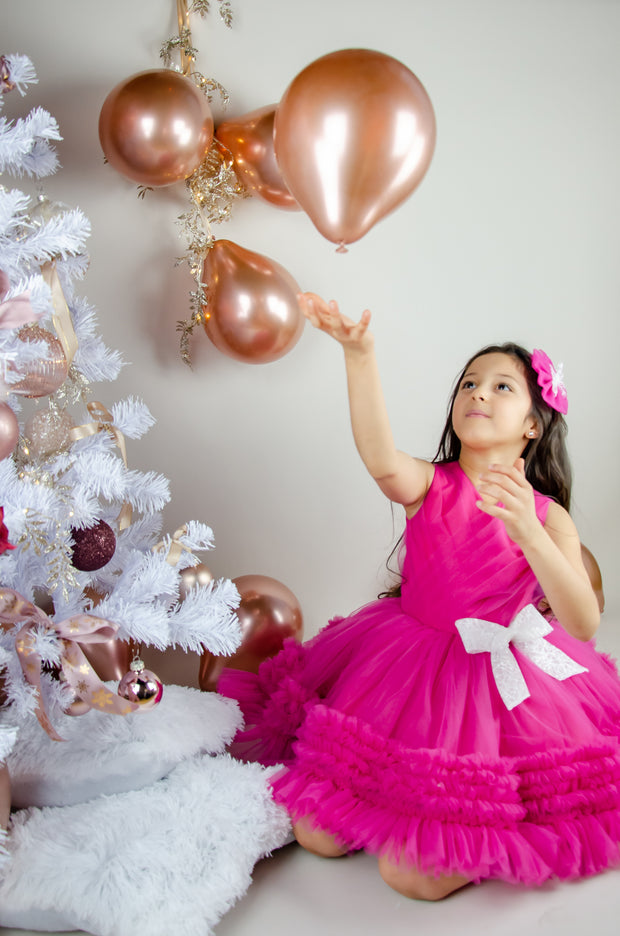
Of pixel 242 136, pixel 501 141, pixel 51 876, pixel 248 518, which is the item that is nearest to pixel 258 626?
pixel 248 518

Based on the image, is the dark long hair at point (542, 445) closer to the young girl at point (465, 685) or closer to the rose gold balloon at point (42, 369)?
the young girl at point (465, 685)

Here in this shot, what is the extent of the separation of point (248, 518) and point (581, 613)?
958mm

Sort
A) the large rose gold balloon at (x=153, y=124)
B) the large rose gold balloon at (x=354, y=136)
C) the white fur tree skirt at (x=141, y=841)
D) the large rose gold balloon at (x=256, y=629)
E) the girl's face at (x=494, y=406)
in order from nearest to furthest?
the white fur tree skirt at (x=141, y=841)
the large rose gold balloon at (x=354, y=136)
the girl's face at (x=494, y=406)
the large rose gold balloon at (x=153, y=124)
the large rose gold balloon at (x=256, y=629)

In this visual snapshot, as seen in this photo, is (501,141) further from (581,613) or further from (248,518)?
(581,613)

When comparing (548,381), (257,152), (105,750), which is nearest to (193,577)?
(105,750)

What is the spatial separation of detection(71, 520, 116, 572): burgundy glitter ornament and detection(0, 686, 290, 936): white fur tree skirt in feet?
0.84

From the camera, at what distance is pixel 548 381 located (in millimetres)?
1400

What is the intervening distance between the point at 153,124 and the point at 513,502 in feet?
3.15

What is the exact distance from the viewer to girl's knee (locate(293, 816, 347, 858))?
1169 millimetres

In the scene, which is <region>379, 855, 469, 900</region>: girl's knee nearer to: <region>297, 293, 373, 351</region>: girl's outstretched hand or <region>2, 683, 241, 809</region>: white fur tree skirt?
<region>2, 683, 241, 809</region>: white fur tree skirt

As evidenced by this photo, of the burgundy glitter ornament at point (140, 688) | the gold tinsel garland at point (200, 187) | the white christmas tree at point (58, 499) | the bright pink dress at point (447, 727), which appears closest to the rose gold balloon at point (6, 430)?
the white christmas tree at point (58, 499)

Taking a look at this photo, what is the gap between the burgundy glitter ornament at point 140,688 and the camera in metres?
1.21

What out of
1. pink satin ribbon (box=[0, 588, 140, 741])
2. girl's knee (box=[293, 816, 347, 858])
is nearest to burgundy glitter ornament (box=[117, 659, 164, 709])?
pink satin ribbon (box=[0, 588, 140, 741])

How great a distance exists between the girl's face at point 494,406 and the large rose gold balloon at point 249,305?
0.42 m
